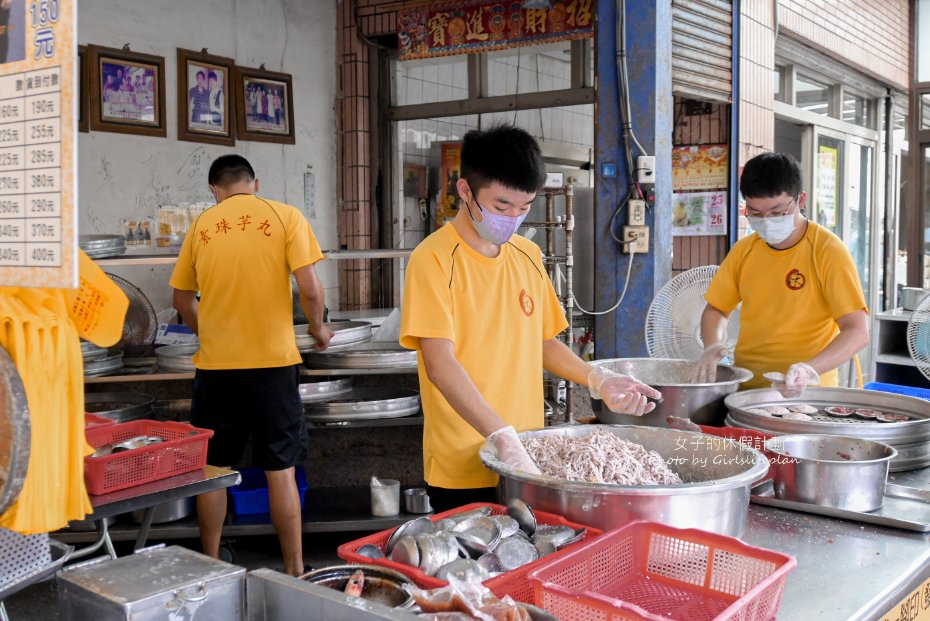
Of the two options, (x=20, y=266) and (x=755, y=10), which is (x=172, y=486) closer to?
(x=20, y=266)

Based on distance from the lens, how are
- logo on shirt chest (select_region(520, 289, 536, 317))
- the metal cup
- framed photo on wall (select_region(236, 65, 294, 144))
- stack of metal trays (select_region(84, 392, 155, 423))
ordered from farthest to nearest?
1. framed photo on wall (select_region(236, 65, 294, 144))
2. the metal cup
3. stack of metal trays (select_region(84, 392, 155, 423))
4. logo on shirt chest (select_region(520, 289, 536, 317))

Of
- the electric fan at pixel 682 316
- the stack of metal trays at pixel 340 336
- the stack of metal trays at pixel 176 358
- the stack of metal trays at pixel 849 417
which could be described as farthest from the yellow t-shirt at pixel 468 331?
the stack of metal trays at pixel 176 358

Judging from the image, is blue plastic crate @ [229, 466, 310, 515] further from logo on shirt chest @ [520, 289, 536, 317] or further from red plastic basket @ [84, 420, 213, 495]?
logo on shirt chest @ [520, 289, 536, 317]

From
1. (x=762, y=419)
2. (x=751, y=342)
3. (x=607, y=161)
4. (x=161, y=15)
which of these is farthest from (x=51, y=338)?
(x=161, y=15)

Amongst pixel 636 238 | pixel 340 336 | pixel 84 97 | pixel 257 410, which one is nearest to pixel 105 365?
pixel 257 410

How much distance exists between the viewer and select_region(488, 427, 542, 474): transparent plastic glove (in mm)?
1906

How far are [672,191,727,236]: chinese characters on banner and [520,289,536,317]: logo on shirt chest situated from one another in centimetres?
425

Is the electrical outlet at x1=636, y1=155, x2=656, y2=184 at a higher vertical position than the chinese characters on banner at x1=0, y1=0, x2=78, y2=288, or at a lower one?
higher

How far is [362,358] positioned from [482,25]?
10.2 ft

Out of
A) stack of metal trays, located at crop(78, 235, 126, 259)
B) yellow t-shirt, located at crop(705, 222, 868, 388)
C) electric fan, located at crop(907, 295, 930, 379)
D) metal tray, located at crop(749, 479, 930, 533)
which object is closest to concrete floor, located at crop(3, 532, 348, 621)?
stack of metal trays, located at crop(78, 235, 126, 259)

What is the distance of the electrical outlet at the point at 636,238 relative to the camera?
201 inches

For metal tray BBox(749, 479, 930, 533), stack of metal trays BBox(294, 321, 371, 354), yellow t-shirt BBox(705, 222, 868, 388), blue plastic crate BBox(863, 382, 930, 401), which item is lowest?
metal tray BBox(749, 479, 930, 533)

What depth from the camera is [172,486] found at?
9.23 feet

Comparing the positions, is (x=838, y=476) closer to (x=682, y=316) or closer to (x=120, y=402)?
(x=682, y=316)
